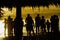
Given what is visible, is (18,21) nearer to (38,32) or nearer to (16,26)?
(16,26)

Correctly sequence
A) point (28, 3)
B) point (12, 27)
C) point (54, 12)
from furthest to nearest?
1. point (54, 12)
2. point (12, 27)
3. point (28, 3)

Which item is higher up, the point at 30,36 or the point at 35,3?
the point at 35,3

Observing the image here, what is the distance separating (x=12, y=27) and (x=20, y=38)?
876 millimetres

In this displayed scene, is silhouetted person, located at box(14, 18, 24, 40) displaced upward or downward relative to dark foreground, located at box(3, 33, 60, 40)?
upward

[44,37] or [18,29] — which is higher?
[18,29]

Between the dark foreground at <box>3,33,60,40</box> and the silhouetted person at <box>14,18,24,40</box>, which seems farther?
the dark foreground at <box>3,33,60,40</box>

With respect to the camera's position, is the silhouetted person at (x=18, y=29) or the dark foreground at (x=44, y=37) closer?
the silhouetted person at (x=18, y=29)

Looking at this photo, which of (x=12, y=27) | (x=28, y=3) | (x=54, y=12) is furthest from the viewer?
(x=54, y=12)

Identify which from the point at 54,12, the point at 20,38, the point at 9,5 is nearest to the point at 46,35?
the point at 20,38

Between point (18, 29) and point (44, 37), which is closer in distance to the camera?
point (18, 29)

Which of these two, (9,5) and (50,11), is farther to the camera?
(50,11)

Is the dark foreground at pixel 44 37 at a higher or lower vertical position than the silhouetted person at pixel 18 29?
lower

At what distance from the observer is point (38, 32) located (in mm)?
12766

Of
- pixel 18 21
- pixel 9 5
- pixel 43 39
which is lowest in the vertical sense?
pixel 43 39
